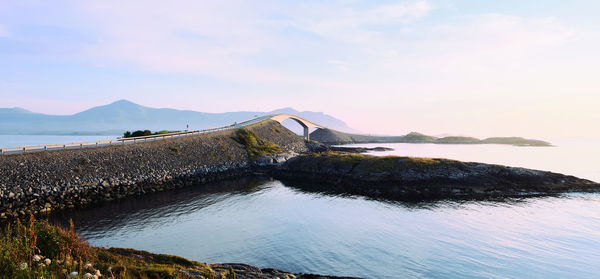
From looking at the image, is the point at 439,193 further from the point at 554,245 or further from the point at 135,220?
the point at 135,220

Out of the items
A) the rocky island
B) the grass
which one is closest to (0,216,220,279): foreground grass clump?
the rocky island

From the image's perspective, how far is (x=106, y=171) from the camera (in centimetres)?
4244

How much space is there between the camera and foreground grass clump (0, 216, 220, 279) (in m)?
8.63

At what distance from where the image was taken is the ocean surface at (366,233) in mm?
20234

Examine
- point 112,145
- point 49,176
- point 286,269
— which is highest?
point 112,145

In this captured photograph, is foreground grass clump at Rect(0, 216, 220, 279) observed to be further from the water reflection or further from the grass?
the grass

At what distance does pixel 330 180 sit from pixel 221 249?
37.3 meters

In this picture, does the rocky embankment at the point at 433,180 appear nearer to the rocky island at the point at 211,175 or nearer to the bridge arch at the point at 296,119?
the rocky island at the point at 211,175

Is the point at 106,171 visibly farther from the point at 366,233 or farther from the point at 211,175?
the point at 366,233

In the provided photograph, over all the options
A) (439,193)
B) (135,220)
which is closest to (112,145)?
(135,220)

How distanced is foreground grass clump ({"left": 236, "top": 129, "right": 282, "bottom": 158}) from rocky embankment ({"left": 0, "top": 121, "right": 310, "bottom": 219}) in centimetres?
648

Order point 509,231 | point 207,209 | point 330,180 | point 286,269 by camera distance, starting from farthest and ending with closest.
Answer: point 330,180, point 207,209, point 509,231, point 286,269

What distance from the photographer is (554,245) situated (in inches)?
949

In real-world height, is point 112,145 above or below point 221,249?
above
